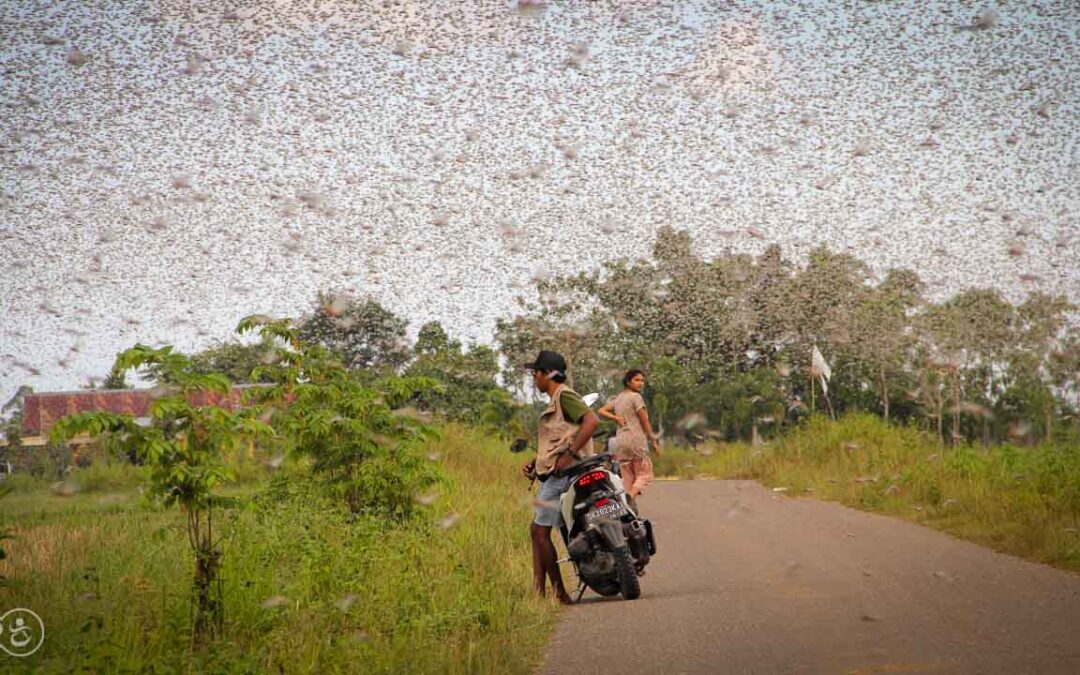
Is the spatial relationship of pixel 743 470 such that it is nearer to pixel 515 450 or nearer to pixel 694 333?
pixel 515 450

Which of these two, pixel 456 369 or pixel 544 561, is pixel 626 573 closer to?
pixel 544 561

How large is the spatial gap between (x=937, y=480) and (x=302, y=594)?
407 inches

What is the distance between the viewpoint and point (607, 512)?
861 centimetres

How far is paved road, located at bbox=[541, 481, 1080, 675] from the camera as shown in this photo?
5.88 m

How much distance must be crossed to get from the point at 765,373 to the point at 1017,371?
1000 cm

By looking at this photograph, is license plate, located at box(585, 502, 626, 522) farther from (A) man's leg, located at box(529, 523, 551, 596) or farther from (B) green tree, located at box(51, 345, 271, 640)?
(B) green tree, located at box(51, 345, 271, 640)

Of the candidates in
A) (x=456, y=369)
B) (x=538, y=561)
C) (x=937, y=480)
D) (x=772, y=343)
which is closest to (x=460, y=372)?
(x=456, y=369)

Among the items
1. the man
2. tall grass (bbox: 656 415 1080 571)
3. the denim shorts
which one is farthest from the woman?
the man

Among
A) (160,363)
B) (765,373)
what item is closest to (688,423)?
(765,373)

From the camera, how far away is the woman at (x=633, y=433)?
13.1 meters

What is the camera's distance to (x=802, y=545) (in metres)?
11.2

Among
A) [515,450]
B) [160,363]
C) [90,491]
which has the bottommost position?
[90,491]

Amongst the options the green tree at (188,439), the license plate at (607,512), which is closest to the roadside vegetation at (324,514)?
the green tree at (188,439)

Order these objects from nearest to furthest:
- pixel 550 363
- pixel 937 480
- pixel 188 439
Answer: pixel 188 439
pixel 550 363
pixel 937 480
